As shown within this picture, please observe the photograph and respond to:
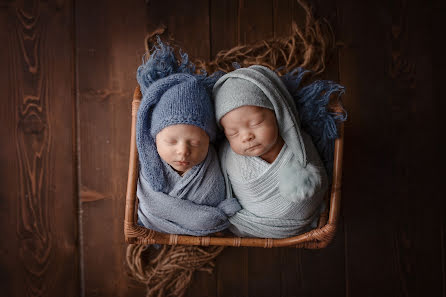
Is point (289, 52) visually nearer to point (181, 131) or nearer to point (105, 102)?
point (181, 131)

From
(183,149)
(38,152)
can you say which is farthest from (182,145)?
(38,152)

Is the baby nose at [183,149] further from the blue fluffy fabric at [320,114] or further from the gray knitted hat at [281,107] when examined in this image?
the blue fluffy fabric at [320,114]

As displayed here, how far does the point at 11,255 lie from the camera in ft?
3.81

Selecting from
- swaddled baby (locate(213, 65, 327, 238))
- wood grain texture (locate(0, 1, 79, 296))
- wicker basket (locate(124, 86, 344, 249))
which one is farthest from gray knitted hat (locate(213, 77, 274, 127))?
wood grain texture (locate(0, 1, 79, 296))

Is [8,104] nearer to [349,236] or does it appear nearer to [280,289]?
[280,289]

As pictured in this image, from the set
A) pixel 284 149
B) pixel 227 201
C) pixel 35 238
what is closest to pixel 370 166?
pixel 284 149

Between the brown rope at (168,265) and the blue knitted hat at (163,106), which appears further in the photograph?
the brown rope at (168,265)

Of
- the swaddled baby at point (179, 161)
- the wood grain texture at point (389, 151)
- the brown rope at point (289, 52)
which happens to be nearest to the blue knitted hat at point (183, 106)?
the swaddled baby at point (179, 161)

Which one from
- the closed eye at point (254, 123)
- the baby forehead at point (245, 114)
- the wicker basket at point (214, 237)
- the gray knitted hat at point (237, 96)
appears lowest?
the wicker basket at point (214, 237)

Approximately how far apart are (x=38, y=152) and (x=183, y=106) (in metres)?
0.72

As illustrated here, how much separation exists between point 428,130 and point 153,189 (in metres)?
1.06

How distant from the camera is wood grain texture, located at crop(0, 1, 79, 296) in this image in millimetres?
1163

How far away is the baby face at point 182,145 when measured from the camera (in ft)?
2.58

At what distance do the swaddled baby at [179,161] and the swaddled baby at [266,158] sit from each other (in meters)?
0.05
